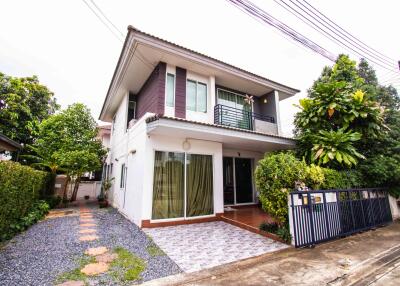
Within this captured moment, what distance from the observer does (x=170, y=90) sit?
26.4ft

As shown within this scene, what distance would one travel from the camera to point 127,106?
10727mm

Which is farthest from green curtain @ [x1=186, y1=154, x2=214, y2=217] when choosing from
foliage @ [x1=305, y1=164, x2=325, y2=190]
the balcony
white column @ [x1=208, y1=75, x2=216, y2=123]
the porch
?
foliage @ [x1=305, y1=164, x2=325, y2=190]

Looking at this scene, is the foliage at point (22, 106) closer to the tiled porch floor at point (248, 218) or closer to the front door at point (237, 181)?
the front door at point (237, 181)

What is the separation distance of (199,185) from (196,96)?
12.8 feet

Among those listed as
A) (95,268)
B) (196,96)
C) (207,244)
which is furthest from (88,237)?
(196,96)

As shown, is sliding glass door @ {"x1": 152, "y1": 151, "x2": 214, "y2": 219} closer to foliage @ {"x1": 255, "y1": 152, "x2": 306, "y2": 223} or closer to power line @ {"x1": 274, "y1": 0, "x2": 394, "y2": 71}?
foliage @ {"x1": 255, "y1": 152, "x2": 306, "y2": 223}

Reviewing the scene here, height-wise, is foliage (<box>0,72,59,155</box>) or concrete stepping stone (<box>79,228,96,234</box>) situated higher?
foliage (<box>0,72,59,155</box>)

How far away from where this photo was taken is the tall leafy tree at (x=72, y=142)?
11.2 metres

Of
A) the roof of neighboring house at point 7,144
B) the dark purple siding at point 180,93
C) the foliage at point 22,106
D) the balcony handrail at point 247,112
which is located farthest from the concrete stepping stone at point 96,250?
the foliage at point 22,106

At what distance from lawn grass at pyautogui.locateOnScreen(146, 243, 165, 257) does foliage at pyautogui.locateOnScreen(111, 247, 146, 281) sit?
36cm

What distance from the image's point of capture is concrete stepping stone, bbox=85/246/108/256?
14.5 feet

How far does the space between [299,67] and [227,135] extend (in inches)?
183

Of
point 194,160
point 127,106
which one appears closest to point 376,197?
point 194,160

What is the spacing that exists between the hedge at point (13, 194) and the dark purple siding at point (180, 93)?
5297mm
